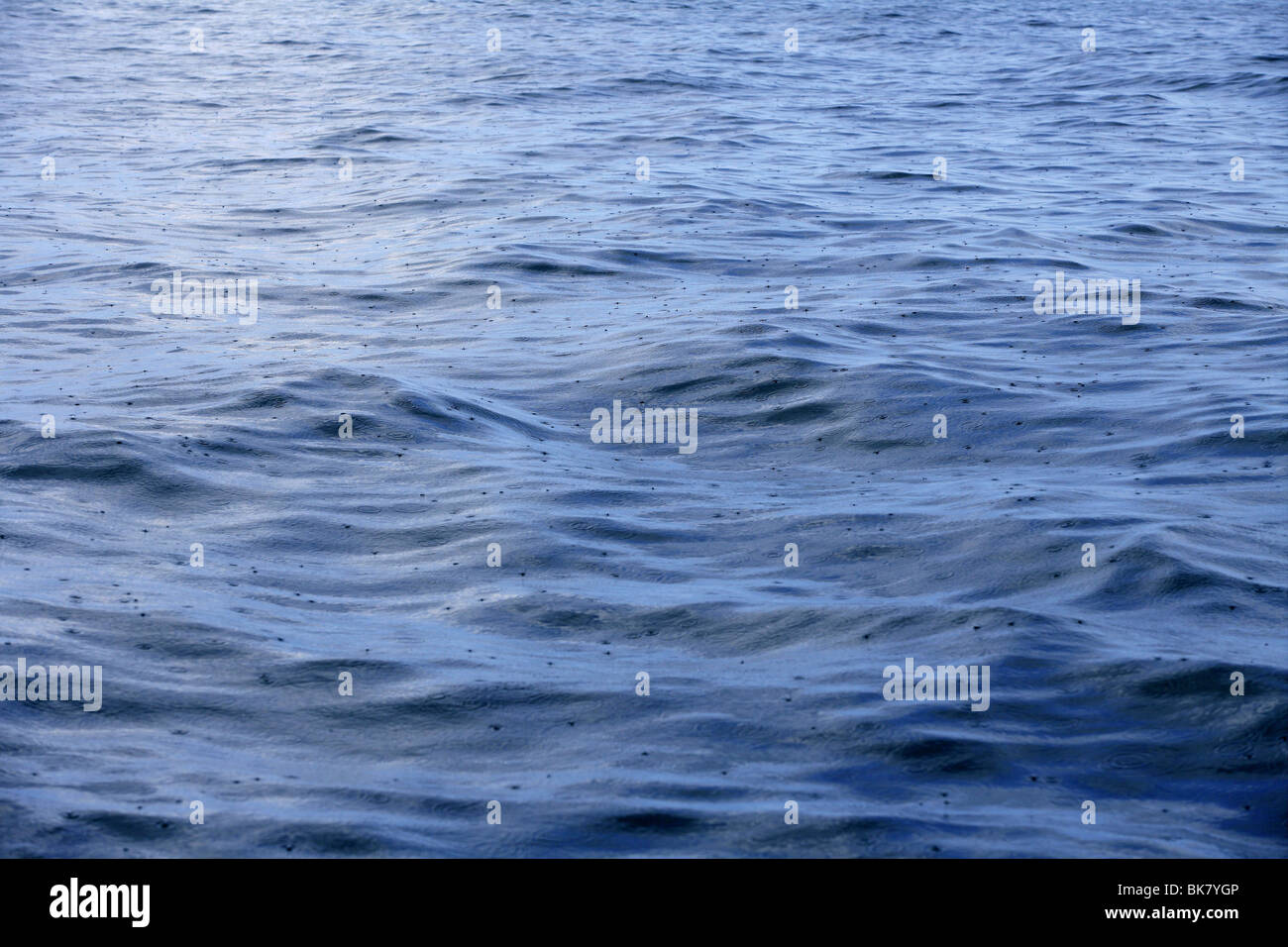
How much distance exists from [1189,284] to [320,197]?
9.40 m

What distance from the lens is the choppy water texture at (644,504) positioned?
5270 mm

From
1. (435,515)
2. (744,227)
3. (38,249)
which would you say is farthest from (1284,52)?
(435,515)

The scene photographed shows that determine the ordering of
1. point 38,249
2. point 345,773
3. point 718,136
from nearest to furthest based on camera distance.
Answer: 1. point 345,773
2. point 38,249
3. point 718,136

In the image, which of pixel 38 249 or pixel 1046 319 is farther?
pixel 38 249

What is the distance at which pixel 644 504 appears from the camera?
806cm

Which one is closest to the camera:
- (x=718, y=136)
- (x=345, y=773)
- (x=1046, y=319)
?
(x=345, y=773)

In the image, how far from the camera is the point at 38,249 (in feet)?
46.1

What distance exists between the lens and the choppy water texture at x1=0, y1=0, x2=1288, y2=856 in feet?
17.3

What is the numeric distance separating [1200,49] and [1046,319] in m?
20.0

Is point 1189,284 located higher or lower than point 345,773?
higher

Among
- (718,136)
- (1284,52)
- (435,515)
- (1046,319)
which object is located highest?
(1284,52)
